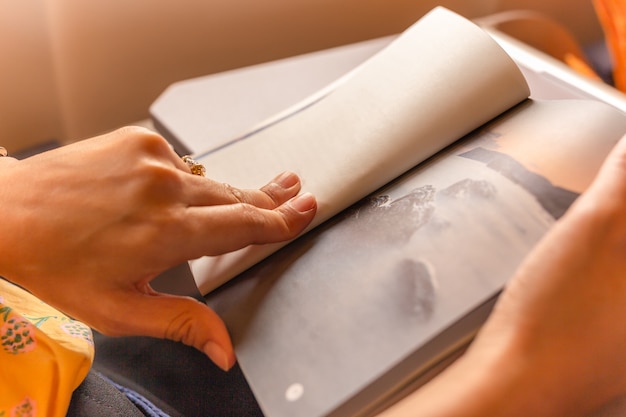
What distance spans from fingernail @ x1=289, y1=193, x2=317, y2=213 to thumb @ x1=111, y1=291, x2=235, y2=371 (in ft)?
0.38

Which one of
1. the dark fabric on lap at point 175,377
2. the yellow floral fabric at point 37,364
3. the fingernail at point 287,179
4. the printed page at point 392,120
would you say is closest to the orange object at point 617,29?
the printed page at point 392,120

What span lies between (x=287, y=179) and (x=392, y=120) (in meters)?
0.11

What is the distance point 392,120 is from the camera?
0.55 meters

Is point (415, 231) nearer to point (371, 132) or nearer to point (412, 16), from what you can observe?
point (371, 132)

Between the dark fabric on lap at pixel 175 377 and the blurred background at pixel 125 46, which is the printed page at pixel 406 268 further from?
the blurred background at pixel 125 46

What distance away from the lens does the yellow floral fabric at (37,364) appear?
46 centimetres

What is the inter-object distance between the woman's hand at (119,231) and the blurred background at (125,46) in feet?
1.98

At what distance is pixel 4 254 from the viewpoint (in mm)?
455

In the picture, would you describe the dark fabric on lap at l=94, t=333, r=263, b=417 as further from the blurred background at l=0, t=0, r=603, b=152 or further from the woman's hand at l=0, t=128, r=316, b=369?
the blurred background at l=0, t=0, r=603, b=152

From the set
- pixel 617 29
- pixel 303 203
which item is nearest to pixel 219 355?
pixel 303 203

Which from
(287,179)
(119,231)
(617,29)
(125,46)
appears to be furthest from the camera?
(125,46)

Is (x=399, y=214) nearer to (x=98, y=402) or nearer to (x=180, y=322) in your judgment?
(x=180, y=322)

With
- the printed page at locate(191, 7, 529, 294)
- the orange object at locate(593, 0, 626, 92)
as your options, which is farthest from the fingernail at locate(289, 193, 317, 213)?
the orange object at locate(593, 0, 626, 92)

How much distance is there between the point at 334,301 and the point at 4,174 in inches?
11.6
